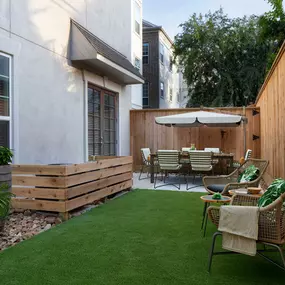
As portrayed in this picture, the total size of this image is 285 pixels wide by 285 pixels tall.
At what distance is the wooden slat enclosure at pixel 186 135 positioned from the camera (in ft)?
32.4

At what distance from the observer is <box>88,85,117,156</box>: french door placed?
27.7 feet

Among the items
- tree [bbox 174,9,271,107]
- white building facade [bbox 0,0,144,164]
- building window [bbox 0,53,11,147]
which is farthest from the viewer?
tree [bbox 174,9,271,107]

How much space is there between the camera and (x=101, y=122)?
29.6 feet

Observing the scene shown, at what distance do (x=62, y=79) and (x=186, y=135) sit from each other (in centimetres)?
499

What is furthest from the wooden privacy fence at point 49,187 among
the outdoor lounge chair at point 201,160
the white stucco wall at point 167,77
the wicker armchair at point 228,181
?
the white stucco wall at point 167,77

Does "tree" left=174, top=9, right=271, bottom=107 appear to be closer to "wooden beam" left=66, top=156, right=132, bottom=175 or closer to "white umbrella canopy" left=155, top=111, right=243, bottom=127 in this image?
"white umbrella canopy" left=155, top=111, right=243, bottom=127

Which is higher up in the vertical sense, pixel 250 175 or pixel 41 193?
pixel 250 175

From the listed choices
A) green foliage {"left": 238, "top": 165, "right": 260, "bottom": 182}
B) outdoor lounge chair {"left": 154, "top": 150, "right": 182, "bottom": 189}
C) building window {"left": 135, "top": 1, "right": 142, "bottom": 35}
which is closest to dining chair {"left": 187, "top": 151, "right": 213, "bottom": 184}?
outdoor lounge chair {"left": 154, "top": 150, "right": 182, "bottom": 189}

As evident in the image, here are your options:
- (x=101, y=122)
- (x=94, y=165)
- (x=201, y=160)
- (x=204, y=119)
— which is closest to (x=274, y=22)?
(x=204, y=119)

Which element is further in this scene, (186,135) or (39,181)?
(186,135)

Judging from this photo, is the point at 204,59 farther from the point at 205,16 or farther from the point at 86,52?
the point at 86,52

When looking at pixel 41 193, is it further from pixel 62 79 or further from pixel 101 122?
pixel 101 122

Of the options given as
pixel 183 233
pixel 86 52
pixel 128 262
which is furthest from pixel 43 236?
pixel 86 52

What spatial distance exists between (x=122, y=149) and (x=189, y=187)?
3356 millimetres
